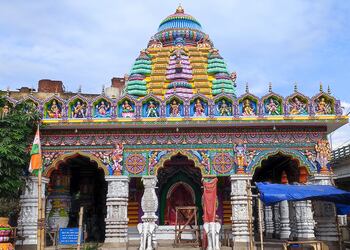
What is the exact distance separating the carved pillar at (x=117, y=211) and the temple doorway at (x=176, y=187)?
13.1 feet

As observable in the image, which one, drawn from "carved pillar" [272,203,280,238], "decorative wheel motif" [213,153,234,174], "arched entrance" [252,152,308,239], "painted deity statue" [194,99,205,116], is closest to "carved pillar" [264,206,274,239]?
"arched entrance" [252,152,308,239]

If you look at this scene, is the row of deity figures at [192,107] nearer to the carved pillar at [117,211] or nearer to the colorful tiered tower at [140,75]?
the carved pillar at [117,211]

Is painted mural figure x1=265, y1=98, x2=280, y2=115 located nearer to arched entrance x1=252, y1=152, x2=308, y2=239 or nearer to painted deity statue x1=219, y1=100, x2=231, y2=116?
painted deity statue x1=219, y1=100, x2=231, y2=116

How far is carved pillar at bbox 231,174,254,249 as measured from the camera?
49.2 ft

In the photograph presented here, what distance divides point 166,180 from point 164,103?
5.03m

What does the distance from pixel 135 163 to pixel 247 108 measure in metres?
4.81

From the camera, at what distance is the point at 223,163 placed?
1560 centimetres

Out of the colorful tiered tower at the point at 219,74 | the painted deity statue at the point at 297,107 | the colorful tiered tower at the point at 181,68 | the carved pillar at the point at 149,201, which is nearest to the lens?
the carved pillar at the point at 149,201

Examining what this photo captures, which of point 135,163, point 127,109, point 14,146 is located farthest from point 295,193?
point 14,146

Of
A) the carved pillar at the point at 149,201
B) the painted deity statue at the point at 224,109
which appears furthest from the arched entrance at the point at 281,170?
the carved pillar at the point at 149,201

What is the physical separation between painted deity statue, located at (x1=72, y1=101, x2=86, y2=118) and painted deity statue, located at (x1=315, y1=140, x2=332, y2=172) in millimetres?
9046

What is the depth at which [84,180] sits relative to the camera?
21391mm

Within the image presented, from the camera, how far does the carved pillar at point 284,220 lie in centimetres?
1861

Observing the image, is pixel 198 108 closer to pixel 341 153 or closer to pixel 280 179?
pixel 280 179
